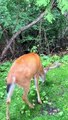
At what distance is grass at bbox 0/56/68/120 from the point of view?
6.03m

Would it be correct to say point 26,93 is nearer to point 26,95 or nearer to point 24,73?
point 26,95

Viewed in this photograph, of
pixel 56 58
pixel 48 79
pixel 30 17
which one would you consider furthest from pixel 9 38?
pixel 48 79

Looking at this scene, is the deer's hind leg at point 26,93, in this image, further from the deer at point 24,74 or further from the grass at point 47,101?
the grass at point 47,101

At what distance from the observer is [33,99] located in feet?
21.4

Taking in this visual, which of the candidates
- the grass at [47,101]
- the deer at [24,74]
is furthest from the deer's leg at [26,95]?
the grass at [47,101]

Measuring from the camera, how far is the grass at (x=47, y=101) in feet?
19.8

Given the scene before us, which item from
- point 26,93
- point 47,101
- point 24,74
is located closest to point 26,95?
point 26,93

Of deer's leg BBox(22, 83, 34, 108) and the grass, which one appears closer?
deer's leg BBox(22, 83, 34, 108)

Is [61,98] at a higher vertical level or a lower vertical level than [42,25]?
lower

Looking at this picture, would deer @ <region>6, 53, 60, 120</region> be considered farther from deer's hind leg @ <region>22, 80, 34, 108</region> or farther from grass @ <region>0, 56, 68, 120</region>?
grass @ <region>0, 56, 68, 120</region>

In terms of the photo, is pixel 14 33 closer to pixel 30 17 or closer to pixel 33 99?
pixel 30 17

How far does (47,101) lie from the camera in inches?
253

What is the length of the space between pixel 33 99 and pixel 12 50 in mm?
3668

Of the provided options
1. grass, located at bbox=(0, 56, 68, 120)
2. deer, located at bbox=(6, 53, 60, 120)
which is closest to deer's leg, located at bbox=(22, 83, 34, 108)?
deer, located at bbox=(6, 53, 60, 120)
